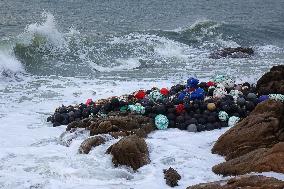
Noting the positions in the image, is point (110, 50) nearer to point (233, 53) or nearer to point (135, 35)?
point (135, 35)

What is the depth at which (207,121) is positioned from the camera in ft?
35.4

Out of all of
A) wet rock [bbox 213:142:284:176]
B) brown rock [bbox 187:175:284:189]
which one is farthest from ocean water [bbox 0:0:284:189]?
brown rock [bbox 187:175:284:189]

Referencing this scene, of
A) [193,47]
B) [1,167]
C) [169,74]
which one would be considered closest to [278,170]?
[1,167]

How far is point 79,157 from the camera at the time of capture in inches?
341

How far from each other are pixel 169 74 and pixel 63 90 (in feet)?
15.7

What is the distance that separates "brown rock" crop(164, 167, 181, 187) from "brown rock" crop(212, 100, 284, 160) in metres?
1.13

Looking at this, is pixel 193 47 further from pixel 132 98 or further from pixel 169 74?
pixel 132 98

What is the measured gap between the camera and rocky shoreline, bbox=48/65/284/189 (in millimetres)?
7211

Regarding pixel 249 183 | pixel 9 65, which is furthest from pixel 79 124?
pixel 9 65

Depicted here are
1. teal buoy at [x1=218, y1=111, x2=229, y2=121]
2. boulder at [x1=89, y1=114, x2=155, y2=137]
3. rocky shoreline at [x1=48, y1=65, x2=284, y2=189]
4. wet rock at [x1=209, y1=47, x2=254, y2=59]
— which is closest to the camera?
rocky shoreline at [x1=48, y1=65, x2=284, y2=189]

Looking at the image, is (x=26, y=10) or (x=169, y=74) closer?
(x=169, y=74)

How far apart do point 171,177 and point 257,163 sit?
55.9 inches

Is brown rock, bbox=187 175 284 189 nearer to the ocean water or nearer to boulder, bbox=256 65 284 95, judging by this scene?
the ocean water

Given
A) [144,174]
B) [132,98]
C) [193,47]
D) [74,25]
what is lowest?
[144,174]
